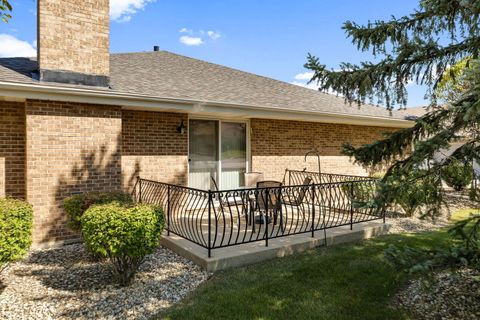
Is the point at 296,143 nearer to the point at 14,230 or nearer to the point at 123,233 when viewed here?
the point at 123,233

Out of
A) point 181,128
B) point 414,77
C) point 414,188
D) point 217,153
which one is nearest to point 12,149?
point 181,128

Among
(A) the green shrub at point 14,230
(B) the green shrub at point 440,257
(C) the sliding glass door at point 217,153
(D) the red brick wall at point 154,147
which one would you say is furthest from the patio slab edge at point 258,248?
(C) the sliding glass door at point 217,153

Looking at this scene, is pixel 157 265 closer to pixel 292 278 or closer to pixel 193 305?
pixel 193 305

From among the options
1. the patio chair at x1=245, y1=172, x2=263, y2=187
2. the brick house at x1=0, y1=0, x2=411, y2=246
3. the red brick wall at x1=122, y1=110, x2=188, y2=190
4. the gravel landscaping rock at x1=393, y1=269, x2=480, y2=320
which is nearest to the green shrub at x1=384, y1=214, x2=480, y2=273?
the gravel landscaping rock at x1=393, y1=269, x2=480, y2=320

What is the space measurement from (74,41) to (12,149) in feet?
8.21

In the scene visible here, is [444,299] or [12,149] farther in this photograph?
[12,149]

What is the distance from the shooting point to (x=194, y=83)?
9461 millimetres

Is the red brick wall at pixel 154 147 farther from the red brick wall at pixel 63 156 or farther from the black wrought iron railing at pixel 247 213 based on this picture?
the red brick wall at pixel 63 156

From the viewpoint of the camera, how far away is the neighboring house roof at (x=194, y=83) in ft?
23.7

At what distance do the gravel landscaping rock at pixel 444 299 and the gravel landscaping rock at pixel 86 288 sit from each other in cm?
279

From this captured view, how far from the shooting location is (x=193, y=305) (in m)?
3.92

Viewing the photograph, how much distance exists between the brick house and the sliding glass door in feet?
0.10

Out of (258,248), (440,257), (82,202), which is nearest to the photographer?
(440,257)

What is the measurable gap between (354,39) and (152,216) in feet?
12.4
